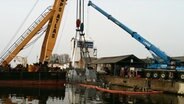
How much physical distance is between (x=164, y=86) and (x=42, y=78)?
14.4 metres

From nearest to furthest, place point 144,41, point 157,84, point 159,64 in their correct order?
point 157,84 → point 159,64 → point 144,41

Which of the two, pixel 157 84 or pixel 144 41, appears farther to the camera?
pixel 144 41

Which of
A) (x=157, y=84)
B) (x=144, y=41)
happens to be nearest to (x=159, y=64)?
(x=144, y=41)

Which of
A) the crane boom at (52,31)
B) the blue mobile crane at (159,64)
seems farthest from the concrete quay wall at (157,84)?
the crane boom at (52,31)

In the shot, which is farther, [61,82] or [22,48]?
[22,48]

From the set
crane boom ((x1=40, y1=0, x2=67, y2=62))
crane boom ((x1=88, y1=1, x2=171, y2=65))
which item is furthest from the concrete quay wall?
crane boom ((x1=40, y1=0, x2=67, y2=62))

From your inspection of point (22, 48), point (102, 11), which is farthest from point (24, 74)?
point (102, 11)

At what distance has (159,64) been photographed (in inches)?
1667

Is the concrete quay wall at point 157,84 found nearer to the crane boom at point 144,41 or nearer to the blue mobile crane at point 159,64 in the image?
the blue mobile crane at point 159,64

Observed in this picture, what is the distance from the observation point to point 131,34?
150 ft

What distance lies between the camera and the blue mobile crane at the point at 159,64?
125 feet

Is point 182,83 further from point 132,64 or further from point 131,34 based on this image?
point 132,64

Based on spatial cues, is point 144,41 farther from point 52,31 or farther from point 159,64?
point 52,31

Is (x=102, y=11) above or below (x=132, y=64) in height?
above
